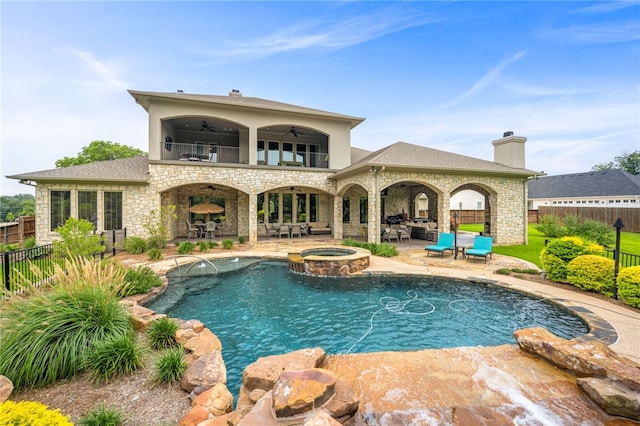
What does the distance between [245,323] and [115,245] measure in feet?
32.8

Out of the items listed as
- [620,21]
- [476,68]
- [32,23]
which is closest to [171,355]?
[32,23]

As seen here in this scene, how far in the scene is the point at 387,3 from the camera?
35.4 ft

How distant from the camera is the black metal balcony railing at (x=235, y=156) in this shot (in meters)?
16.0

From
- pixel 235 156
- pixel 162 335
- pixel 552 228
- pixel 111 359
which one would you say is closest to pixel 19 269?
pixel 162 335

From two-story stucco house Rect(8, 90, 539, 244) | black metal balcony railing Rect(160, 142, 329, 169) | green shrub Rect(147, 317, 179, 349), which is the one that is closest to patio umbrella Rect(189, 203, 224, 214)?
two-story stucco house Rect(8, 90, 539, 244)

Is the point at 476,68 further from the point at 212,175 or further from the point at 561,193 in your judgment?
the point at 561,193

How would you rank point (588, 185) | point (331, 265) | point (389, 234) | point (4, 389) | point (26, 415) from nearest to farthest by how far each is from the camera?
point (26, 415) → point (4, 389) → point (331, 265) → point (389, 234) → point (588, 185)

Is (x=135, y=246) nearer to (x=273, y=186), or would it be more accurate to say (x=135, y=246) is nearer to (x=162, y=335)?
(x=273, y=186)

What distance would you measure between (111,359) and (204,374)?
1190 millimetres

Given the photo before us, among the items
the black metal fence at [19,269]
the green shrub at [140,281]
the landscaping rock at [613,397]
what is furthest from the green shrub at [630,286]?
the green shrub at [140,281]

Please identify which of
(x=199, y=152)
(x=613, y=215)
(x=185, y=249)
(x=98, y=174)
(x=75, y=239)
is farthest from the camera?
(x=613, y=215)

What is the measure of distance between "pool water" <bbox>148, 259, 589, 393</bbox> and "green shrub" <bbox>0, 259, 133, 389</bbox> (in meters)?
1.72

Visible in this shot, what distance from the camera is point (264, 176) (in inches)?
603

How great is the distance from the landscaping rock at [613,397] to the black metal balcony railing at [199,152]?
52.4 ft
